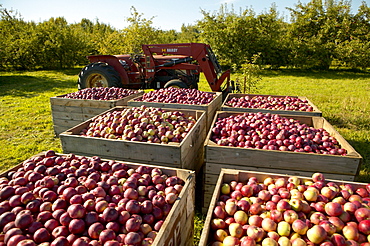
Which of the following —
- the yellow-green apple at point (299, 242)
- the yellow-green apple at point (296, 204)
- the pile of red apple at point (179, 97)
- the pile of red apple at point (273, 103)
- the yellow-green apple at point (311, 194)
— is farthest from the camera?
the pile of red apple at point (179, 97)

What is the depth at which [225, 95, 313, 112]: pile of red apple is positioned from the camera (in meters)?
5.21

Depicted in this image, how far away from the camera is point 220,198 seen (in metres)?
2.36

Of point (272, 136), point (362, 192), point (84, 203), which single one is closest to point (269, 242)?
point (362, 192)

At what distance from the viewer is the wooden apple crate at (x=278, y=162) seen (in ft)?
9.47

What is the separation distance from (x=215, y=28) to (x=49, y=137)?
17408 mm

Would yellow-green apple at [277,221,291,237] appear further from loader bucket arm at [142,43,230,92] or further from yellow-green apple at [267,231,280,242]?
loader bucket arm at [142,43,230,92]

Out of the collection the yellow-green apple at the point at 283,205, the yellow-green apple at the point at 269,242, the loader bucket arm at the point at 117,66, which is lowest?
the yellow-green apple at the point at 269,242

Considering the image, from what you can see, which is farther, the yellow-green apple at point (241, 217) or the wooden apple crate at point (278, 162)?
the wooden apple crate at point (278, 162)

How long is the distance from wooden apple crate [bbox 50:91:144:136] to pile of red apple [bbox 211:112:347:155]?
2.67m

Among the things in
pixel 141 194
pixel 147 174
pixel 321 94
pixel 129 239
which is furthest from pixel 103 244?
pixel 321 94

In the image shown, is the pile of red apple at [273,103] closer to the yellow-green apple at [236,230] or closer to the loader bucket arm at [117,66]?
the yellow-green apple at [236,230]

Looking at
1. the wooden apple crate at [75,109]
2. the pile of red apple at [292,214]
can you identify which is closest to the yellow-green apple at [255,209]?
the pile of red apple at [292,214]

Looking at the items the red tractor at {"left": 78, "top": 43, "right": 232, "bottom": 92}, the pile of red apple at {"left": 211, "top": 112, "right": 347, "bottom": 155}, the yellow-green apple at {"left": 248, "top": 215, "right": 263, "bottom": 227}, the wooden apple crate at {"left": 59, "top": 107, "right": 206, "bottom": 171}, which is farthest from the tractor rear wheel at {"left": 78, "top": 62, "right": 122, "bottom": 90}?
the yellow-green apple at {"left": 248, "top": 215, "right": 263, "bottom": 227}

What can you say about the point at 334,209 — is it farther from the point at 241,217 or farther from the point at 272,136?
the point at 272,136
